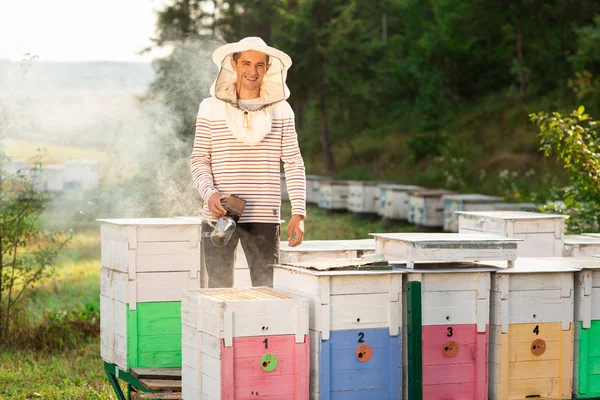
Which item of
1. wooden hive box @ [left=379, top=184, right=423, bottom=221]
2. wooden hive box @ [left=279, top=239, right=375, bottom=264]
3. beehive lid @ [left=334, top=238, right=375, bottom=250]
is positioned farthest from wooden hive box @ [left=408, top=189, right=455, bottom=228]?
wooden hive box @ [left=279, top=239, right=375, bottom=264]

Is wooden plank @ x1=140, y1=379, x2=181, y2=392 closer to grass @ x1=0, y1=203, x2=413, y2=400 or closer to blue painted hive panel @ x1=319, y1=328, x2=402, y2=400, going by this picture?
blue painted hive panel @ x1=319, y1=328, x2=402, y2=400

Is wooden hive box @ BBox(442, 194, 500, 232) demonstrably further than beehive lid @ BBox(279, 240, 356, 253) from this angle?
Yes

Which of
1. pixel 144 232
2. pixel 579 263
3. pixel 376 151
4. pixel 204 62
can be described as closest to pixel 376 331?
pixel 579 263

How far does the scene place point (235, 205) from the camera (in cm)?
442

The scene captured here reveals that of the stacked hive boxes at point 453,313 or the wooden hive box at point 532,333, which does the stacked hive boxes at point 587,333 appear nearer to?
the wooden hive box at point 532,333

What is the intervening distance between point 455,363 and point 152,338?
165 centimetres

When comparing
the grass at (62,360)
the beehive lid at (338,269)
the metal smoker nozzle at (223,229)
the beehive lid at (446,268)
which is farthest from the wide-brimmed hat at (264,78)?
the grass at (62,360)

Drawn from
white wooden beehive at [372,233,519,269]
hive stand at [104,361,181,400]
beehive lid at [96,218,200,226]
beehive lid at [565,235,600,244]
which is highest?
beehive lid at [96,218,200,226]

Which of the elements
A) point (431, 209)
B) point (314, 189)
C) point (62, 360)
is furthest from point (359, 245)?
point (314, 189)

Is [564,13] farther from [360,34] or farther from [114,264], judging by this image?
[114,264]

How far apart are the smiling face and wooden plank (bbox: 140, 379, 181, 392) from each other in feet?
4.68

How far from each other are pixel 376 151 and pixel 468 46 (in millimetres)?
4598

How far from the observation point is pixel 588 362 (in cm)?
434

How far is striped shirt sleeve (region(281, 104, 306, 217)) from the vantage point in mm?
4609
